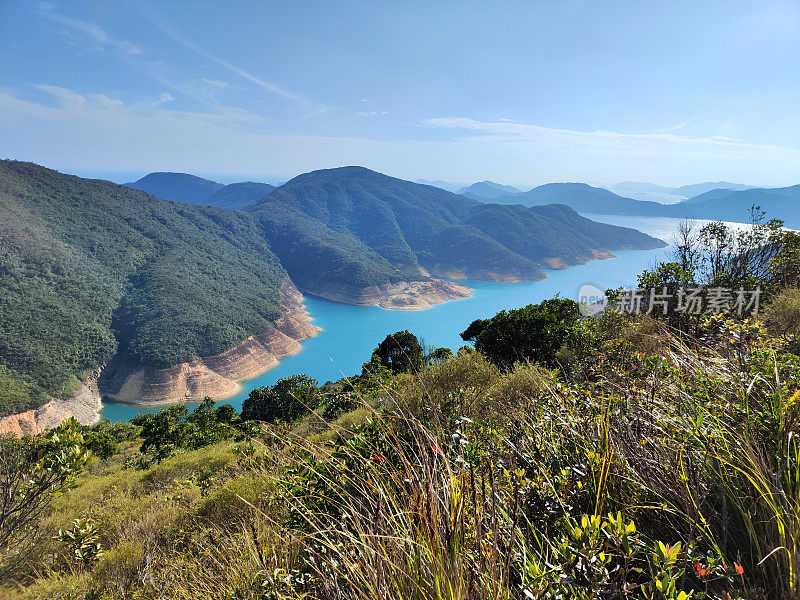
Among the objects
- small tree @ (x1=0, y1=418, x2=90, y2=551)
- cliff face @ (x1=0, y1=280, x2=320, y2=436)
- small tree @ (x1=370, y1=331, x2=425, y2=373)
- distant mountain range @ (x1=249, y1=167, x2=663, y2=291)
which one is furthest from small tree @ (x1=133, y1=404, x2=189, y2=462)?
distant mountain range @ (x1=249, y1=167, x2=663, y2=291)

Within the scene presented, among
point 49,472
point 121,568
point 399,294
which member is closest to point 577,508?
point 49,472

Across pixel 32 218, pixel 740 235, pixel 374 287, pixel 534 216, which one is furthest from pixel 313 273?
pixel 740 235

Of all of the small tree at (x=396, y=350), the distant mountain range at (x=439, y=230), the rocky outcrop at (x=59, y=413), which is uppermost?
the distant mountain range at (x=439, y=230)

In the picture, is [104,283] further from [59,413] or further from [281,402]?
[281,402]

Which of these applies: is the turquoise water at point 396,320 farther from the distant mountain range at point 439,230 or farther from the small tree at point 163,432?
the small tree at point 163,432

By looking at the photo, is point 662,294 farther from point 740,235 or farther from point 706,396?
point 706,396

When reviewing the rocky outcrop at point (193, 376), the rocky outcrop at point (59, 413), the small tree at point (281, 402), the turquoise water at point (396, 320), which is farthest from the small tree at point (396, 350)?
the rocky outcrop at point (193, 376)
